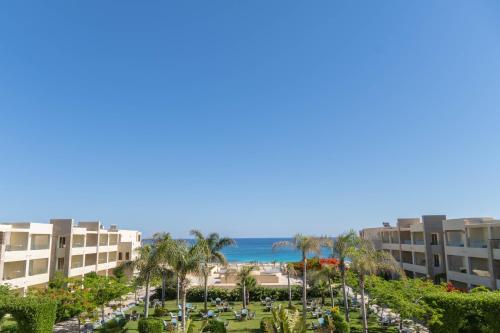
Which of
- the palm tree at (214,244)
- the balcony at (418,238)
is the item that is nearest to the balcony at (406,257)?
the balcony at (418,238)

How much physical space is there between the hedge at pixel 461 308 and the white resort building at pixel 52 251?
31.6 metres

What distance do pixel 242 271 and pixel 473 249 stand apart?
22084 millimetres

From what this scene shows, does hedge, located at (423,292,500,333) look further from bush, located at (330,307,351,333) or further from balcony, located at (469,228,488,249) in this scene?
balcony, located at (469,228,488,249)

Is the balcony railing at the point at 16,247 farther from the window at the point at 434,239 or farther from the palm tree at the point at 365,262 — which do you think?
the window at the point at 434,239

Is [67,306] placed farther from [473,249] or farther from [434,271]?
[434,271]

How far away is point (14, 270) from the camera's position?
116ft

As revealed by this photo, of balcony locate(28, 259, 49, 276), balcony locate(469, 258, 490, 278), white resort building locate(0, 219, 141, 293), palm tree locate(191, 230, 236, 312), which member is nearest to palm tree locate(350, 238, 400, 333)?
balcony locate(469, 258, 490, 278)

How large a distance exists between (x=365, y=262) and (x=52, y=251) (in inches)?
1360

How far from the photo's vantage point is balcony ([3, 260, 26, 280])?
34250 mm

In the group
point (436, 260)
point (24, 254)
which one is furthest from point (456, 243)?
point (24, 254)

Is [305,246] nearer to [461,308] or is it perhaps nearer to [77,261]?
[461,308]

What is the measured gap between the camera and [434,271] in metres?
42.7

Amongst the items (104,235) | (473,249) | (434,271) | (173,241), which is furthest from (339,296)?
(104,235)

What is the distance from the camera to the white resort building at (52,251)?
34.4 metres
